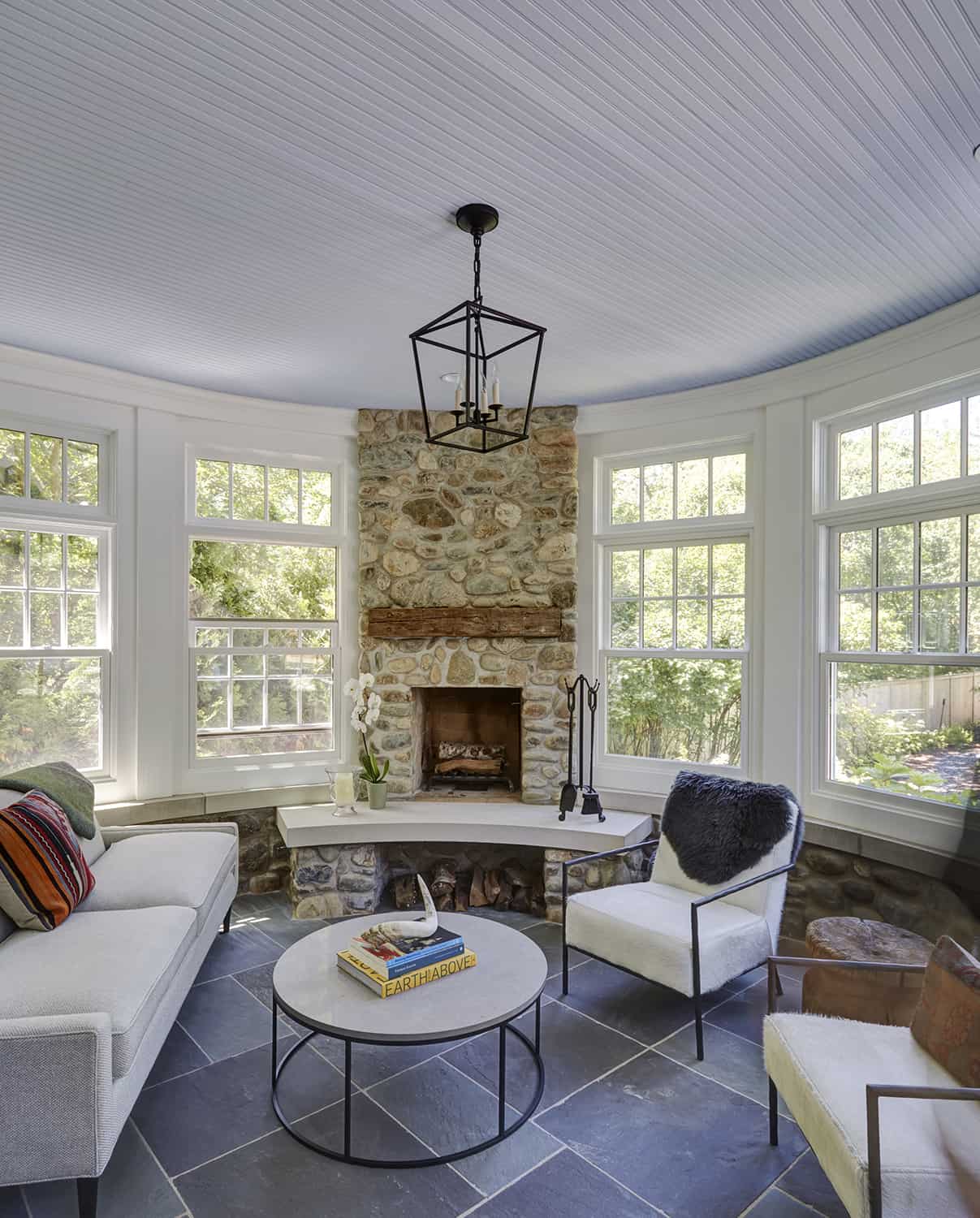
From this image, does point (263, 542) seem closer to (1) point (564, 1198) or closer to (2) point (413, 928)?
(2) point (413, 928)

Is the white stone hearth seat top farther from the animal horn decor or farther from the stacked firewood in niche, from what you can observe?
the animal horn decor

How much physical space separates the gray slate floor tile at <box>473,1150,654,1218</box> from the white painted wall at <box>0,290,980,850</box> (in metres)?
2.05

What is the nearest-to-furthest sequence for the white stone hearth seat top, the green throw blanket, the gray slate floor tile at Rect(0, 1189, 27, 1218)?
the gray slate floor tile at Rect(0, 1189, 27, 1218) < the green throw blanket < the white stone hearth seat top

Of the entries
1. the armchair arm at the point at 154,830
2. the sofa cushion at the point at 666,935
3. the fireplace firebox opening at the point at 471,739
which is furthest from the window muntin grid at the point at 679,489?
the armchair arm at the point at 154,830

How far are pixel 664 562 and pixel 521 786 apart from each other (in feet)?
5.25

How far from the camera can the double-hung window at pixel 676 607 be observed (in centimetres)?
420

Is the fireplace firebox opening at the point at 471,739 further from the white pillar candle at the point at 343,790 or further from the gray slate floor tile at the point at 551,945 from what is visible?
the gray slate floor tile at the point at 551,945

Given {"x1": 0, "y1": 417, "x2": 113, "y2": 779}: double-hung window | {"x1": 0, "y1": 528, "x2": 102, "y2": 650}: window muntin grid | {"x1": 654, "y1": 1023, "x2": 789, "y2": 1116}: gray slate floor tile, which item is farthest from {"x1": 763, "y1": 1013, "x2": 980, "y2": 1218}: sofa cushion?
{"x1": 0, "y1": 528, "x2": 102, "y2": 650}: window muntin grid

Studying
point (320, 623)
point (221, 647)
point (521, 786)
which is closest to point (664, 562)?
point (521, 786)

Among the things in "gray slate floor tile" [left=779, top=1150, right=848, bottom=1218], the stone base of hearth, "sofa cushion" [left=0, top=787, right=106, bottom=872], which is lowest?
"gray slate floor tile" [left=779, top=1150, right=848, bottom=1218]

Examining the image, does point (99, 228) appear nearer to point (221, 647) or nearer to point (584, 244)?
point (584, 244)

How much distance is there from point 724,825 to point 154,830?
277 centimetres

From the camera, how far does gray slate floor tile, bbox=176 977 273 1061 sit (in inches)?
112

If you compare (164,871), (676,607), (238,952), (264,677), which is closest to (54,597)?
(264,677)
